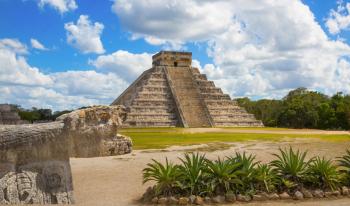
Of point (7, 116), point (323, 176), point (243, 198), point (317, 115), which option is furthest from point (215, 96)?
point (243, 198)

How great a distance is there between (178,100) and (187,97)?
185 centimetres

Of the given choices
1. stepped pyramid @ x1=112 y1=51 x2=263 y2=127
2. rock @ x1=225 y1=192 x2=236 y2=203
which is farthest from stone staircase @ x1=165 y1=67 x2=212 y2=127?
rock @ x1=225 y1=192 x2=236 y2=203

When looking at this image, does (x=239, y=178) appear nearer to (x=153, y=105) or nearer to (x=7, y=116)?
(x=7, y=116)

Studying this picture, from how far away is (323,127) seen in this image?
4688 centimetres

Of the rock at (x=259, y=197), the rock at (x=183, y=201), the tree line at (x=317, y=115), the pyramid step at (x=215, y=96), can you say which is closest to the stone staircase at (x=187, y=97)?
the pyramid step at (x=215, y=96)

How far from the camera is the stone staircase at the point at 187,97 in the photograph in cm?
3744

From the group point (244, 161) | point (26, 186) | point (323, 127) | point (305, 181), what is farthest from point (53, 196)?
point (323, 127)

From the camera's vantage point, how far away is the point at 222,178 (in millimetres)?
7793

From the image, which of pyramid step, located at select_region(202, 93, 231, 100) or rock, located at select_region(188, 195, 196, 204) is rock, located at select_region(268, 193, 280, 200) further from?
pyramid step, located at select_region(202, 93, 231, 100)

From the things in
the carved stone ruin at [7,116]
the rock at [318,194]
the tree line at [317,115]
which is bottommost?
the rock at [318,194]

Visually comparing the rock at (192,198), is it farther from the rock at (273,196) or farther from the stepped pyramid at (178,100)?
the stepped pyramid at (178,100)

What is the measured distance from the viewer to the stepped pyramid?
36094 mm

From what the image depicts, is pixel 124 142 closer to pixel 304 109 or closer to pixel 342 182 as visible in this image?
pixel 342 182

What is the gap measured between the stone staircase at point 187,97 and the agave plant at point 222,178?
1095 inches
